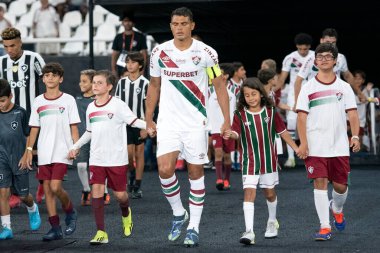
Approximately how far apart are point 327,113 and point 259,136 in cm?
68

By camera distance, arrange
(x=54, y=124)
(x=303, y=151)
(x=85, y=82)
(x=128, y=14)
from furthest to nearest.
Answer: (x=128, y=14)
(x=85, y=82)
(x=54, y=124)
(x=303, y=151)

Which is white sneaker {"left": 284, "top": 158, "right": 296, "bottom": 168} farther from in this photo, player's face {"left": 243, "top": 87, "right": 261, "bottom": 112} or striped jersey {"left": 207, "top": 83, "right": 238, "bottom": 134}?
player's face {"left": 243, "top": 87, "right": 261, "bottom": 112}

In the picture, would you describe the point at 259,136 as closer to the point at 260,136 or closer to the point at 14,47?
the point at 260,136

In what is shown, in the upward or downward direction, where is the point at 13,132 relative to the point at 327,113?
downward

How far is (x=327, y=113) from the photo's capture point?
1036 cm

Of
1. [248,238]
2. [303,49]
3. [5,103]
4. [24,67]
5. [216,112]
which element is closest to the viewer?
[248,238]

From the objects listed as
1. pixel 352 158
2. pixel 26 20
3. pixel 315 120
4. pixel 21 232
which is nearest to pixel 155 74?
pixel 315 120

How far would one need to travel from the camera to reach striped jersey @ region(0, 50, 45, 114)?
12492 millimetres

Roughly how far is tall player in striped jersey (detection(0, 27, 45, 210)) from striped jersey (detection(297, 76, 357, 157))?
3.45 m

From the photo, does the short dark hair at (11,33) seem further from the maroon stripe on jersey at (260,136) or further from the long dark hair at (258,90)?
the maroon stripe on jersey at (260,136)

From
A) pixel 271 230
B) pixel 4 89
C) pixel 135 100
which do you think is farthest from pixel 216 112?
pixel 271 230

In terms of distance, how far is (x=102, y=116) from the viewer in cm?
1072

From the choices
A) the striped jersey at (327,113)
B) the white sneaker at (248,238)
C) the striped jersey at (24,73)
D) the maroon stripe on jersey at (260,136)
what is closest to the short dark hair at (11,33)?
the striped jersey at (24,73)

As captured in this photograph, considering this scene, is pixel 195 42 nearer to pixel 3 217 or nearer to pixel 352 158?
pixel 3 217
